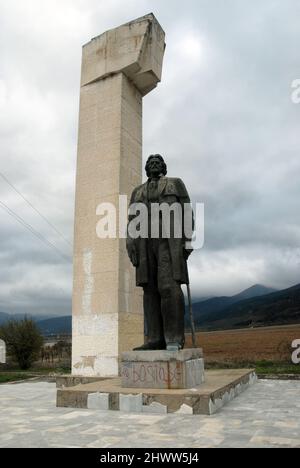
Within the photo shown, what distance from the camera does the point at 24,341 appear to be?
1783 centimetres

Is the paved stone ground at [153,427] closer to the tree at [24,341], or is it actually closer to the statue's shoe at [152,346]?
the statue's shoe at [152,346]

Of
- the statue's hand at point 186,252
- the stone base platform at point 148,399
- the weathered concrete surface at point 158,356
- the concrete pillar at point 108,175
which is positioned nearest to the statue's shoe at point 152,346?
the weathered concrete surface at point 158,356

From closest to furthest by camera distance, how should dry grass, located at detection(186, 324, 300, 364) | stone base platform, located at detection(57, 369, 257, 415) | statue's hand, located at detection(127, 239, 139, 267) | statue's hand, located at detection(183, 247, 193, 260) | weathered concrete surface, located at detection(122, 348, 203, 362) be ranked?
stone base platform, located at detection(57, 369, 257, 415) < weathered concrete surface, located at detection(122, 348, 203, 362) < statue's hand, located at detection(183, 247, 193, 260) < statue's hand, located at detection(127, 239, 139, 267) < dry grass, located at detection(186, 324, 300, 364)

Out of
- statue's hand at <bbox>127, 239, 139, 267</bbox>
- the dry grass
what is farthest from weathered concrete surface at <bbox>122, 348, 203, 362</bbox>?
the dry grass

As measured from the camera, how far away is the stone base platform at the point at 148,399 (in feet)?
15.0

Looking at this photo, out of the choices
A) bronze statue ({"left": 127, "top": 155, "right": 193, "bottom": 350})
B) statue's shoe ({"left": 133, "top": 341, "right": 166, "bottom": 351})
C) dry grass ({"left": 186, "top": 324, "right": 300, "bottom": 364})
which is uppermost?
bronze statue ({"left": 127, "top": 155, "right": 193, "bottom": 350})

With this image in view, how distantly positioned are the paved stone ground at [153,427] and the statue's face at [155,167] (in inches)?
120

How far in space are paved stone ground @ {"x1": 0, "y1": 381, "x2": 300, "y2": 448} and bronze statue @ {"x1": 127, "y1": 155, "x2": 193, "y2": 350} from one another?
3.90ft

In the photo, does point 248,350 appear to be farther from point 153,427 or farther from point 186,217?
point 153,427

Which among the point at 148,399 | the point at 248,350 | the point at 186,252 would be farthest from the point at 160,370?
the point at 248,350

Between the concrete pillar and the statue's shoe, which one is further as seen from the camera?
the concrete pillar

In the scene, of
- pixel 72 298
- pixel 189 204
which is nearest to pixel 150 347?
pixel 189 204

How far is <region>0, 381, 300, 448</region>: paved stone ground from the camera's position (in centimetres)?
333

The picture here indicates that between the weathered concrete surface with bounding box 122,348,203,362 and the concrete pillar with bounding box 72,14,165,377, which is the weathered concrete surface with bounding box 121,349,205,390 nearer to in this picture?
the weathered concrete surface with bounding box 122,348,203,362
